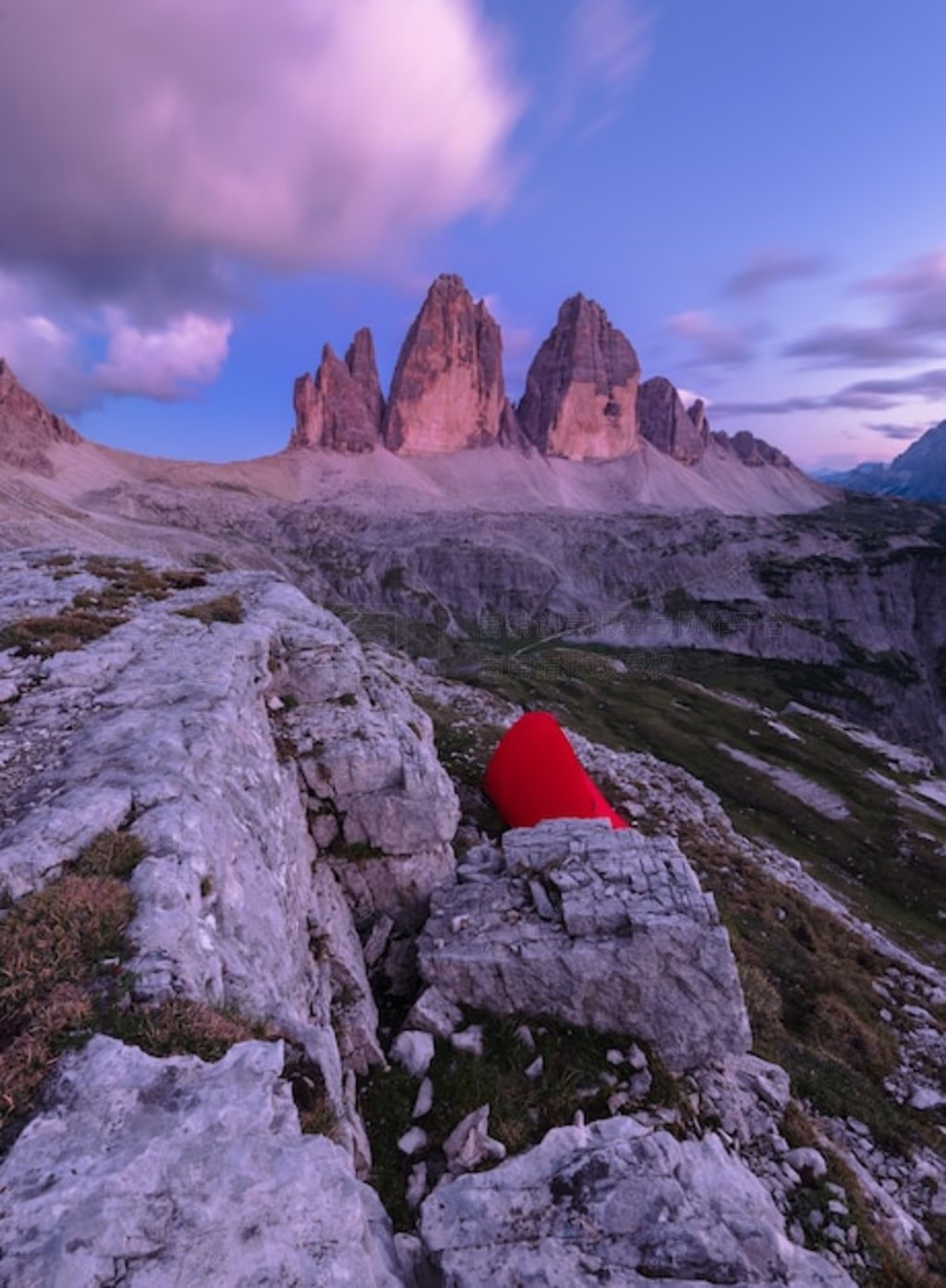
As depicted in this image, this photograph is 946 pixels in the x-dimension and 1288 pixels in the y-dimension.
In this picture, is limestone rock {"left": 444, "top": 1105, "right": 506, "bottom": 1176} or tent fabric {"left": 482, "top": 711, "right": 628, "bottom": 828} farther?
tent fabric {"left": 482, "top": 711, "right": 628, "bottom": 828}

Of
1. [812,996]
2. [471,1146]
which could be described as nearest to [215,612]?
[471,1146]

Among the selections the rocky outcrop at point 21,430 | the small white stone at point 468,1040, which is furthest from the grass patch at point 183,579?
the rocky outcrop at point 21,430

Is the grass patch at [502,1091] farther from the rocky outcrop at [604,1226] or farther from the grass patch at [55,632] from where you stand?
the grass patch at [55,632]

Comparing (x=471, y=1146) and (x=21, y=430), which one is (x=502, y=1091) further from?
(x=21, y=430)

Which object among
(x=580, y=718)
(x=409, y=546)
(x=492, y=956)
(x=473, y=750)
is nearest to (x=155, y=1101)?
(x=492, y=956)

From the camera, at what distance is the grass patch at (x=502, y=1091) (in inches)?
349

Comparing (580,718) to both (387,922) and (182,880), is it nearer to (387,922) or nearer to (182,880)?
(387,922)

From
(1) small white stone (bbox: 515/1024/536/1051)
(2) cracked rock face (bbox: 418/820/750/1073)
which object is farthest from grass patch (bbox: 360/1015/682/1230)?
(2) cracked rock face (bbox: 418/820/750/1073)

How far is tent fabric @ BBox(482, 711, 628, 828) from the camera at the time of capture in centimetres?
1914

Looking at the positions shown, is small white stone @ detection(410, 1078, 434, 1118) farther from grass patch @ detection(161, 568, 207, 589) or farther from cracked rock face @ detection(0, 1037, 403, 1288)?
grass patch @ detection(161, 568, 207, 589)

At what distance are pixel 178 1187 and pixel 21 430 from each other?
238 meters

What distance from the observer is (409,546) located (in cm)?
16650

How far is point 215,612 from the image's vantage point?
18.0 meters

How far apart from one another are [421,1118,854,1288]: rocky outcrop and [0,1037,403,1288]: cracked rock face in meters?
0.72
